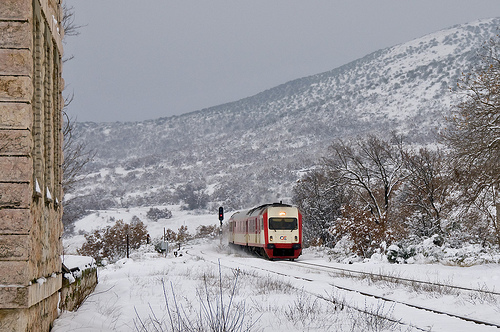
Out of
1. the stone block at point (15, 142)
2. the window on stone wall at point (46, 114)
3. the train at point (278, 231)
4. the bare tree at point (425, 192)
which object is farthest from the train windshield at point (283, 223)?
the stone block at point (15, 142)

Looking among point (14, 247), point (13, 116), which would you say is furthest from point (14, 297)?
point (13, 116)

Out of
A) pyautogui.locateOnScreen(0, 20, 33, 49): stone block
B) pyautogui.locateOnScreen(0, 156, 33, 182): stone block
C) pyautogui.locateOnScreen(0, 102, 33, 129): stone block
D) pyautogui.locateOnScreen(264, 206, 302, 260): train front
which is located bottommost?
pyautogui.locateOnScreen(264, 206, 302, 260): train front

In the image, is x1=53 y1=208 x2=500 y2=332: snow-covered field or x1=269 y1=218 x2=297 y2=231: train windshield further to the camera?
x1=269 y1=218 x2=297 y2=231: train windshield

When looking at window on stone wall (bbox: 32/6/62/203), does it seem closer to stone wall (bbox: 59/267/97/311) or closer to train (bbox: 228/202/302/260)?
stone wall (bbox: 59/267/97/311)

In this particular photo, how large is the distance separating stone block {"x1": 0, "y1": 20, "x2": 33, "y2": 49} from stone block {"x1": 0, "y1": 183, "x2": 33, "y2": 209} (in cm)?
136

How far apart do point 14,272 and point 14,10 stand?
257 centimetres

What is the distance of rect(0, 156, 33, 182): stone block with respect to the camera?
17.3 feet

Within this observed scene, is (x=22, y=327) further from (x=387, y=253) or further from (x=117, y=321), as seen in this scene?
(x=387, y=253)

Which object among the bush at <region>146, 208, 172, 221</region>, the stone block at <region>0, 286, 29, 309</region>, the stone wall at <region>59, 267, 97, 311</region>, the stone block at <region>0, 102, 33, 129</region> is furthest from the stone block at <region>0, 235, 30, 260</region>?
the bush at <region>146, 208, 172, 221</region>

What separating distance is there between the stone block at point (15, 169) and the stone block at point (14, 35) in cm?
111

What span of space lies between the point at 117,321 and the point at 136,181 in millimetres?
191599

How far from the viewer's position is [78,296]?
10008 millimetres

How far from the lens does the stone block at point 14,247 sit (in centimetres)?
527

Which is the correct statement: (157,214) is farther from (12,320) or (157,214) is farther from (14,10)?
(14,10)
